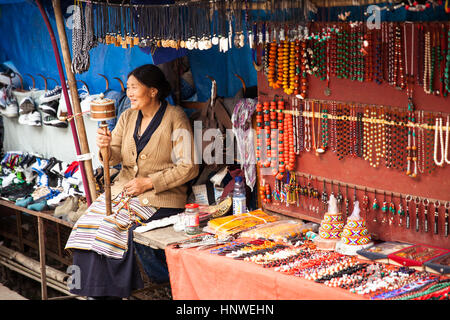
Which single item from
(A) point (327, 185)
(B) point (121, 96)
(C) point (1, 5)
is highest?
(C) point (1, 5)

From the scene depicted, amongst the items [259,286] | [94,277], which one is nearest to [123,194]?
[94,277]

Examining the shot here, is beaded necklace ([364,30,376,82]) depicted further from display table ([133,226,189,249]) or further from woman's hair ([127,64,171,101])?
woman's hair ([127,64,171,101])

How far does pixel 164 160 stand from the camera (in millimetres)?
5160

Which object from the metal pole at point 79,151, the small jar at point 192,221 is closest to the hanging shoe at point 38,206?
the metal pole at point 79,151

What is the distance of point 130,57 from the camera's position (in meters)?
6.13

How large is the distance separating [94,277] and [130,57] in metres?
2.25

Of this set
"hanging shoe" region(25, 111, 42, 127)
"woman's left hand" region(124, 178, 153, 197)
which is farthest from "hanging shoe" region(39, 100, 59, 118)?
"woman's left hand" region(124, 178, 153, 197)

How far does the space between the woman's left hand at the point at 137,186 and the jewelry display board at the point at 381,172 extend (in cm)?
108

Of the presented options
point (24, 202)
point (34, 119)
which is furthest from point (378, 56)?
point (34, 119)

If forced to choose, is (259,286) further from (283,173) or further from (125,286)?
(125,286)

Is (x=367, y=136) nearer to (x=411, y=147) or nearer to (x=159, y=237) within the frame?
(x=411, y=147)

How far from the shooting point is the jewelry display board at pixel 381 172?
12.2 ft

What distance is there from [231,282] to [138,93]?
1.91 metres

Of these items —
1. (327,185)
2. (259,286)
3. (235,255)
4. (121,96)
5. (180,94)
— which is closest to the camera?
(259,286)
